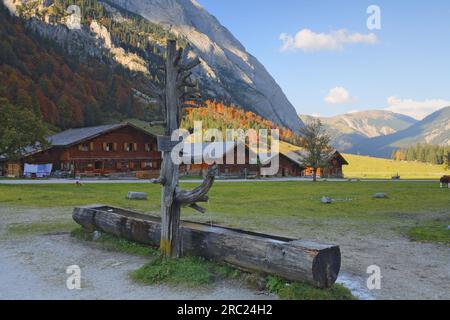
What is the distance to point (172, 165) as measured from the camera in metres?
9.85

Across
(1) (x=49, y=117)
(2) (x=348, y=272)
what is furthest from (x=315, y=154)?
(1) (x=49, y=117)

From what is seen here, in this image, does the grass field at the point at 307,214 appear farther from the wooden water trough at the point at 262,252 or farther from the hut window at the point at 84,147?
the hut window at the point at 84,147

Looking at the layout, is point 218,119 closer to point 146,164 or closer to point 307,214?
point 146,164

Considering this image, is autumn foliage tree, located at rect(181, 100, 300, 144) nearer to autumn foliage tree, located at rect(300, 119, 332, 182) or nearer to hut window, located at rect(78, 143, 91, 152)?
hut window, located at rect(78, 143, 91, 152)

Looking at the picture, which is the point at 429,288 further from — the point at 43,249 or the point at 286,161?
the point at 286,161

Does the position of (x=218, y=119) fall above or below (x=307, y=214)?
above

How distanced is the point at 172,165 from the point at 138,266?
9.34ft

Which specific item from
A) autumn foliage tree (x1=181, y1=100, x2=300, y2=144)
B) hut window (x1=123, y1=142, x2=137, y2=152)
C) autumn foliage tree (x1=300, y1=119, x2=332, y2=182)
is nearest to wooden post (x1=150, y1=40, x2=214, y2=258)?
autumn foliage tree (x1=300, y1=119, x2=332, y2=182)

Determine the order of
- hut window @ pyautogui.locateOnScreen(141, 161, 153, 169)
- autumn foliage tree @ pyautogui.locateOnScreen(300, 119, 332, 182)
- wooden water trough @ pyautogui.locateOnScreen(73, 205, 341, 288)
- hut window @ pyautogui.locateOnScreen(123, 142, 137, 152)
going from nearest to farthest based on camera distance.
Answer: wooden water trough @ pyautogui.locateOnScreen(73, 205, 341, 288) → autumn foliage tree @ pyautogui.locateOnScreen(300, 119, 332, 182) → hut window @ pyautogui.locateOnScreen(123, 142, 137, 152) → hut window @ pyautogui.locateOnScreen(141, 161, 153, 169)

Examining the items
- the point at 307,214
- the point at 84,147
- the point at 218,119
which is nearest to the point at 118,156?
the point at 84,147

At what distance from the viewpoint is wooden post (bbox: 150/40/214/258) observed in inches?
383

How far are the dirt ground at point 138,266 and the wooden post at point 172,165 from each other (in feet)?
3.92

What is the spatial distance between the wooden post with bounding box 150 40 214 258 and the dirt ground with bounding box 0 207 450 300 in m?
1.19
